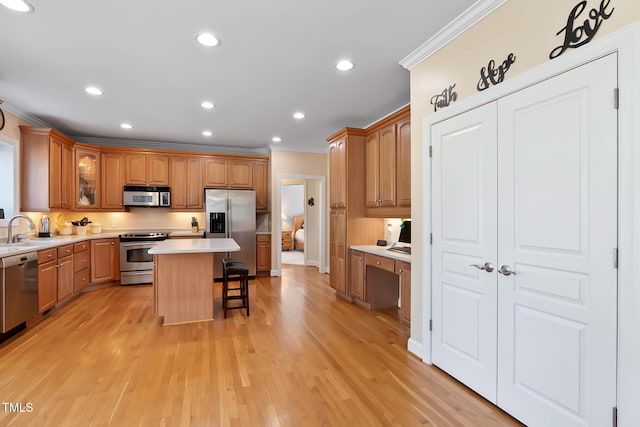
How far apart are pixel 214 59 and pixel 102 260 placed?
166 inches

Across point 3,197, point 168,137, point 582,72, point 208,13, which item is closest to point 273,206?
point 168,137

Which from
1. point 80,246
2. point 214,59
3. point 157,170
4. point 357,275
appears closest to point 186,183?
point 157,170

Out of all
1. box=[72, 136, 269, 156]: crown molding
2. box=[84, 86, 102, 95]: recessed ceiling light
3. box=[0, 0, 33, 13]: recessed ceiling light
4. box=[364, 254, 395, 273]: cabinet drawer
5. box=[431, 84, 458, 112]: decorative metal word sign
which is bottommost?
box=[364, 254, 395, 273]: cabinet drawer

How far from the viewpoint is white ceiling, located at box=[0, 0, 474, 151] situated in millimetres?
2217

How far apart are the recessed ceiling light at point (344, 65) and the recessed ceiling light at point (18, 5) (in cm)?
232

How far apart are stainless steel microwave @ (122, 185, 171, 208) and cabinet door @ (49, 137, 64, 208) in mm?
1048

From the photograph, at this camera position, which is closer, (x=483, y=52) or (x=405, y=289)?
(x=483, y=52)

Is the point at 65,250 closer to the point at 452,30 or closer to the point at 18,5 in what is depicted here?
the point at 18,5

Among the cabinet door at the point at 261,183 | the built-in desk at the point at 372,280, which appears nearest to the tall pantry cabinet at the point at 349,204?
the built-in desk at the point at 372,280

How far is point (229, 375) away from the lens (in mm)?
2455

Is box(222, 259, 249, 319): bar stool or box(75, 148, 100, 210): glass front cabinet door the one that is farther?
box(75, 148, 100, 210): glass front cabinet door

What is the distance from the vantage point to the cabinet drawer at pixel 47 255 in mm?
3641

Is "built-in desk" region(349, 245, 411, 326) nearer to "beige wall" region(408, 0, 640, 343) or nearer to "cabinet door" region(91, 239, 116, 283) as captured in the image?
"beige wall" region(408, 0, 640, 343)


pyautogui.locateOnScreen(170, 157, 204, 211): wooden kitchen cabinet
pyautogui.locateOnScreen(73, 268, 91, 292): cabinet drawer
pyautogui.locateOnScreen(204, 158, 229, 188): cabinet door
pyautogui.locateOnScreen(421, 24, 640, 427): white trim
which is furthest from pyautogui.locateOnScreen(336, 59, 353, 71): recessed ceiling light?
pyautogui.locateOnScreen(73, 268, 91, 292): cabinet drawer
